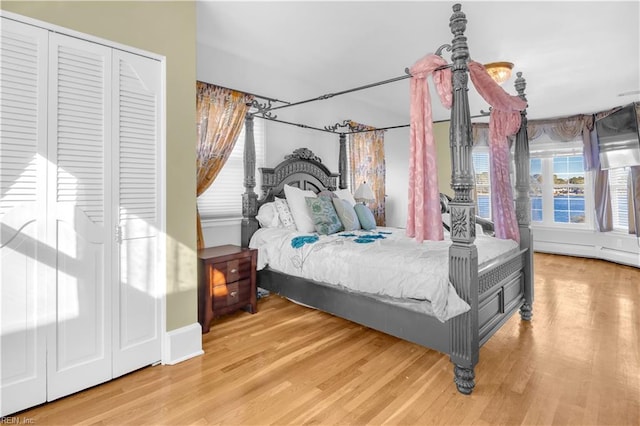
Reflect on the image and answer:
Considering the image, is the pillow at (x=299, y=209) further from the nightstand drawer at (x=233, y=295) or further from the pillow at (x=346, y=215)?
the nightstand drawer at (x=233, y=295)

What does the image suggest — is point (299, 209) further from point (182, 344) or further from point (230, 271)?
point (182, 344)

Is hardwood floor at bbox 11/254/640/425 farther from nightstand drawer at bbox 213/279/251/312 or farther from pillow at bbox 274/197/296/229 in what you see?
pillow at bbox 274/197/296/229

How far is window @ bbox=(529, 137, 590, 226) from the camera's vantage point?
629 centimetres

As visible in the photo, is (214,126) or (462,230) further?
(214,126)

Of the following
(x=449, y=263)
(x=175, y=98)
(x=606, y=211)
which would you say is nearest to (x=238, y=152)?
(x=175, y=98)

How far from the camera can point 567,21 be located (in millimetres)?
2803

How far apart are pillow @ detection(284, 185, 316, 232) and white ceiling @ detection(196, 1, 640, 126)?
130cm

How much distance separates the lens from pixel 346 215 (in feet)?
12.3

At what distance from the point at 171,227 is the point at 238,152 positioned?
5.45ft

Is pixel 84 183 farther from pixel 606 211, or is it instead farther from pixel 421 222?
pixel 606 211

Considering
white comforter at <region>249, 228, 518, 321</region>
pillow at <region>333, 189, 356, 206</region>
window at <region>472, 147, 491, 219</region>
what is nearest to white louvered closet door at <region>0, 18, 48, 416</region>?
white comforter at <region>249, 228, 518, 321</region>

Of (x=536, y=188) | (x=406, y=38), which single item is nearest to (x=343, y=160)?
(x=406, y=38)

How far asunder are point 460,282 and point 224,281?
1976mm

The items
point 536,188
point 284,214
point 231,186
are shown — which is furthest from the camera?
point 536,188
